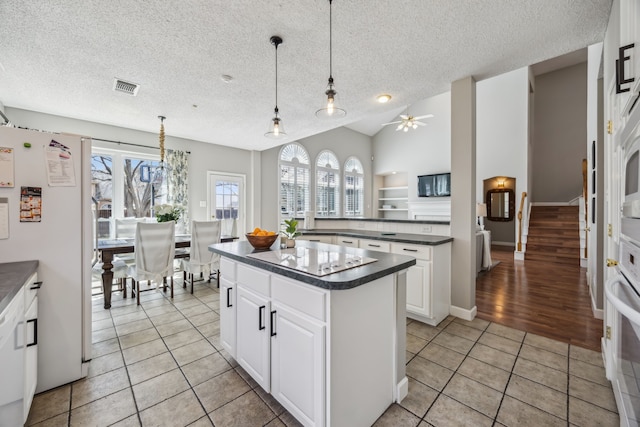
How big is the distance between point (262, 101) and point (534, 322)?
398 centimetres

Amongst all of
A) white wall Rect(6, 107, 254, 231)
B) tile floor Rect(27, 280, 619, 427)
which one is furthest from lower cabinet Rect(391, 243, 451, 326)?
white wall Rect(6, 107, 254, 231)

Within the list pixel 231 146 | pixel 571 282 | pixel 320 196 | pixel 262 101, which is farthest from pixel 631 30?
pixel 320 196

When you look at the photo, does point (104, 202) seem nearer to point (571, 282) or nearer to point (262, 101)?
point (262, 101)

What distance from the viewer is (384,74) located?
270 centimetres

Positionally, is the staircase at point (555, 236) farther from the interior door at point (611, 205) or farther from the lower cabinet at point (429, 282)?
the interior door at point (611, 205)

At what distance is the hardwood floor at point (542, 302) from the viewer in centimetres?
251

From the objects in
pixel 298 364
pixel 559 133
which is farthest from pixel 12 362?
pixel 559 133

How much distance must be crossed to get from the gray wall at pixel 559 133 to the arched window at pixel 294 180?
701cm

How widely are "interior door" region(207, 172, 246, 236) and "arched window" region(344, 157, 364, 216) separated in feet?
11.9

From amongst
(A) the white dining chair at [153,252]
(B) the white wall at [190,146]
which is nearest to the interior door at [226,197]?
(B) the white wall at [190,146]

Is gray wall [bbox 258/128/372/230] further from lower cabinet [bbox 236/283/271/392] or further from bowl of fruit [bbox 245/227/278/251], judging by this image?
lower cabinet [bbox 236/283/271/392]

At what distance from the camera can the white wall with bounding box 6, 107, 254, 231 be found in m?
3.82

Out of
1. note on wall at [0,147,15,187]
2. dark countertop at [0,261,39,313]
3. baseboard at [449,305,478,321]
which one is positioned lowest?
baseboard at [449,305,478,321]

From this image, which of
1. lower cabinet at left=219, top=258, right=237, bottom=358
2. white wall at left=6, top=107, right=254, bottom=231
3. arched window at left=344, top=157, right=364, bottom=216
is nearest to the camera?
lower cabinet at left=219, top=258, right=237, bottom=358
